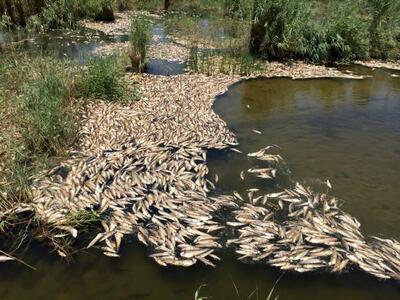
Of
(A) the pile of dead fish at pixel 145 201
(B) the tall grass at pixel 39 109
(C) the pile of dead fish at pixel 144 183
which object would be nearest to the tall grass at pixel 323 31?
(C) the pile of dead fish at pixel 144 183

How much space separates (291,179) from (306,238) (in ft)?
6.46

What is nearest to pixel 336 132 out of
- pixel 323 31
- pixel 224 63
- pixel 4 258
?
pixel 224 63

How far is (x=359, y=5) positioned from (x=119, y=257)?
54.5 ft

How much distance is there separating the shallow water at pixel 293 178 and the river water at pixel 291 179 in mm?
15

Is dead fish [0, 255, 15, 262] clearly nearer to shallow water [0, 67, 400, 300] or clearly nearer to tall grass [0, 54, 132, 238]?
shallow water [0, 67, 400, 300]

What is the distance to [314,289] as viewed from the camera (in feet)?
16.7

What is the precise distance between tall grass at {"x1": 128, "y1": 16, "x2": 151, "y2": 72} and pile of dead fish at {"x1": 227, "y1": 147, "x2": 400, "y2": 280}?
8053 mm

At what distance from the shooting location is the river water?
5012mm

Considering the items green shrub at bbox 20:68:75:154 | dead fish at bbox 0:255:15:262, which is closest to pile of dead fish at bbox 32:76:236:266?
green shrub at bbox 20:68:75:154

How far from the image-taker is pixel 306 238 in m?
5.78

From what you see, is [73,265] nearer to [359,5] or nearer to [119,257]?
[119,257]

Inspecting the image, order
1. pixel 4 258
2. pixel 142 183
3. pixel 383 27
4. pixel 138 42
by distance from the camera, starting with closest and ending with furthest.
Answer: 1. pixel 4 258
2. pixel 142 183
3. pixel 138 42
4. pixel 383 27

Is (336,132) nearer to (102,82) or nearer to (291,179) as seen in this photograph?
(291,179)

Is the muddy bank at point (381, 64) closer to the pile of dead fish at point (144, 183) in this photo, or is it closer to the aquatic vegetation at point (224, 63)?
the aquatic vegetation at point (224, 63)
